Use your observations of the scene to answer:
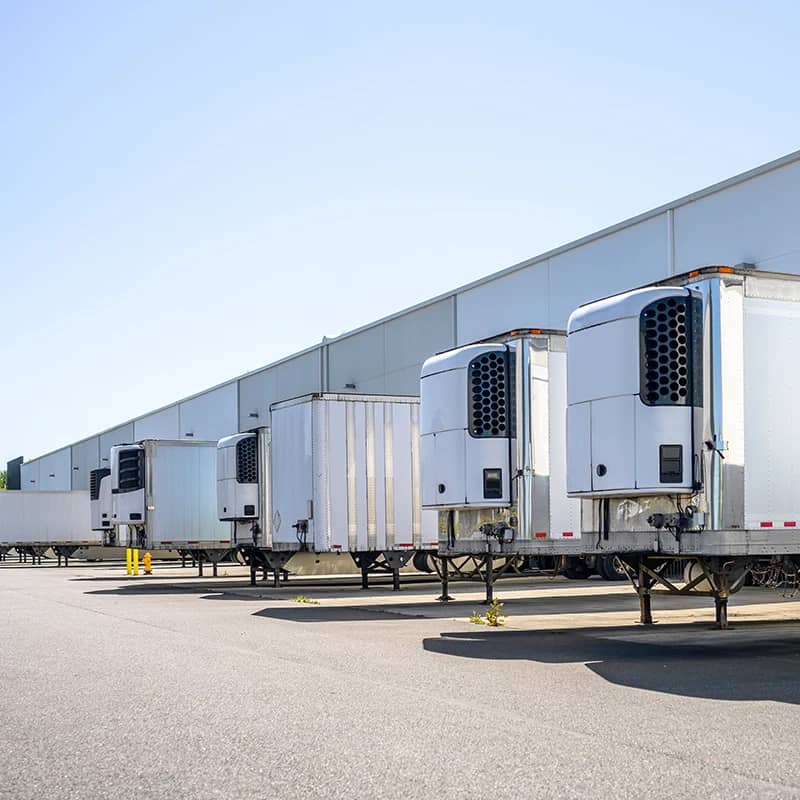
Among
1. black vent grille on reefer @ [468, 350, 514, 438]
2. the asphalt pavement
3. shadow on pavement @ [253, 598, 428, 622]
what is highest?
black vent grille on reefer @ [468, 350, 514, 438]

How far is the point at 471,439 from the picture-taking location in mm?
17094

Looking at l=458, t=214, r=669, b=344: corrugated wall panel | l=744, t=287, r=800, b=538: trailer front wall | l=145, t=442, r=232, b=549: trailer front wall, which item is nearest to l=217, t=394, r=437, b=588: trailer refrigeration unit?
l=458, t=214, r=669, b=344: corrugated wall panel

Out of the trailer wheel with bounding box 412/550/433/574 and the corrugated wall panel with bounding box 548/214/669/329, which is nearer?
the trailer wheel with bounding box 412/550/433/574

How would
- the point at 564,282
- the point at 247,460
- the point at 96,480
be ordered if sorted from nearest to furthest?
the point at 247,460 < the point at 564,282 < the point at 96,480

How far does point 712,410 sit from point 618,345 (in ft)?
3.98

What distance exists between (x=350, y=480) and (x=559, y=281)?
917 cm

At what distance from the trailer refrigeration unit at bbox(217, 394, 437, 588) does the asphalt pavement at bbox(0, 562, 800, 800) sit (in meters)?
6.20

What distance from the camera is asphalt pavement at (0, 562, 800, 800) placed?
6465 millimetres

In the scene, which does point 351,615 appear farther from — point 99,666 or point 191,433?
point 191,433

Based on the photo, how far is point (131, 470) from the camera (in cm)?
3434

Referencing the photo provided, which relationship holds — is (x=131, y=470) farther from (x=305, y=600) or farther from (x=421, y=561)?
(x=305, y=600)

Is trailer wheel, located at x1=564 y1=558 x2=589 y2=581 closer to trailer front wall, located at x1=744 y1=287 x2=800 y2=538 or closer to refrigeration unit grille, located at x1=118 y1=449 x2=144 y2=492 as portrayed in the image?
refrigeration unit grille, located at x1=118 y1=449 x2=144 y2=492

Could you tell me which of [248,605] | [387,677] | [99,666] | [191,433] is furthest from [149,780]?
[191,433]

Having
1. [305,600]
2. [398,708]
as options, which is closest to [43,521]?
[305,600]
